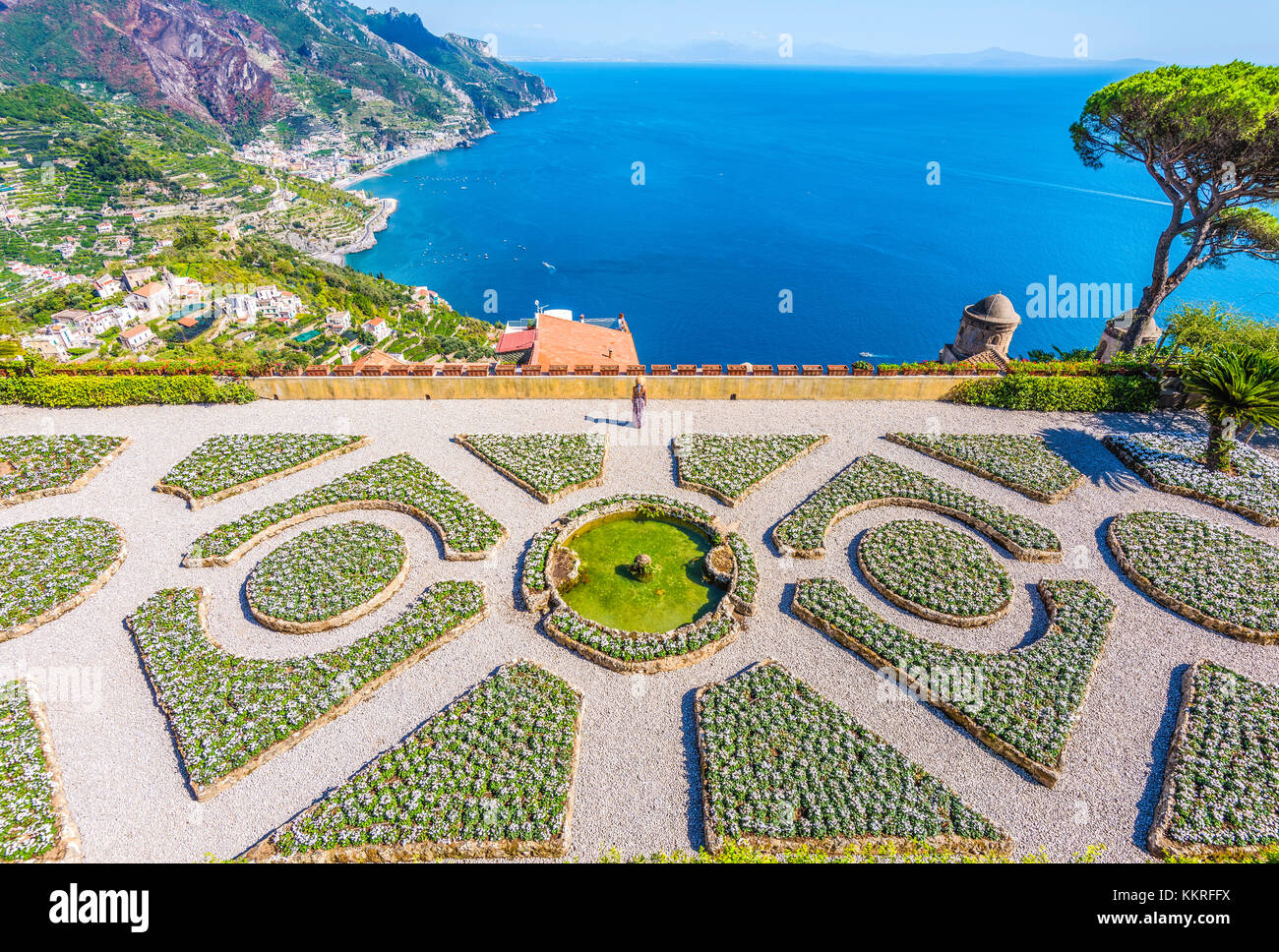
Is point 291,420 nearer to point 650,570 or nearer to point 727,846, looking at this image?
point 650,570

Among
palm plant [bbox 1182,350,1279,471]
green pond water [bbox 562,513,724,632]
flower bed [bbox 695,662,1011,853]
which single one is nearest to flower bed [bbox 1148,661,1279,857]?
flower bed [bbox 695,662,1011,853]

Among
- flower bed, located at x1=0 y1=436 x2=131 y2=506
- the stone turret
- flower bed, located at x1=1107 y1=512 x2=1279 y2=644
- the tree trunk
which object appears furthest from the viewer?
the stone turret

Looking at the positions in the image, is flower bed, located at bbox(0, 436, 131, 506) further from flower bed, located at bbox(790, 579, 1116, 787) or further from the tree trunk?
the tree trunk

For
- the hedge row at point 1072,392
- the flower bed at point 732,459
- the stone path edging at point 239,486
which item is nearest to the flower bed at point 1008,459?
the hedge row at point 1072,392

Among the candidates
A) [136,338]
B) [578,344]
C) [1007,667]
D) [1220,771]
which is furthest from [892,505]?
[136,338]

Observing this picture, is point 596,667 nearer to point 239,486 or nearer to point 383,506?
point 383,506
